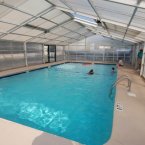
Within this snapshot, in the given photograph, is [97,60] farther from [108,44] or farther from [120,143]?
[120,143]

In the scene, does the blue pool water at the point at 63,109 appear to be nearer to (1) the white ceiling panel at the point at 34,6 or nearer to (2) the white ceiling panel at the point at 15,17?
(2) the white ceiling panel at the point at 15,17

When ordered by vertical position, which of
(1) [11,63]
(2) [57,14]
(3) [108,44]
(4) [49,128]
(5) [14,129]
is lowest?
(4) [49,128]

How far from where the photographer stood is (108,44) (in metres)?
18.5

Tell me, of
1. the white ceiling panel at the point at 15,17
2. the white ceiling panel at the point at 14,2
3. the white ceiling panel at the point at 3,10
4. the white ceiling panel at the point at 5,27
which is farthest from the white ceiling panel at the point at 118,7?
the white ceiling panel at the point at 5,27

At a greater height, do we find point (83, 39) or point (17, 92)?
point (83, 39)

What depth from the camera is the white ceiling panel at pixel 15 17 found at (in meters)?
6.84

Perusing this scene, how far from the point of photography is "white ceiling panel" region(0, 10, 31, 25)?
6.84 meters

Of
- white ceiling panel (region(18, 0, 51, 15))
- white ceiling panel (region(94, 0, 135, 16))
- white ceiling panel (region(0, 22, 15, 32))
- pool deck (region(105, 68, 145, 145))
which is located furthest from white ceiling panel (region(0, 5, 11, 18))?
pool deck (region(105, 68, 145, 145))

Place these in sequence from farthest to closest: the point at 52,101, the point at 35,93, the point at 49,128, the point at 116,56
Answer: the point at 116,56
the point at 35,93
the point at 52,101
the point at 49,128

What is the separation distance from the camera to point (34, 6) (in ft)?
22.4

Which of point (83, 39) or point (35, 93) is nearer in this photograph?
point (35, 93)

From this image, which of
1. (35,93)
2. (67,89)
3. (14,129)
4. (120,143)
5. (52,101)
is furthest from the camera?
(67,89)

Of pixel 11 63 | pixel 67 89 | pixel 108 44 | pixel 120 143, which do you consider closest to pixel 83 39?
pixel 108 44

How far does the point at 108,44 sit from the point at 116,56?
1.85 m
